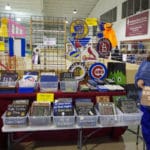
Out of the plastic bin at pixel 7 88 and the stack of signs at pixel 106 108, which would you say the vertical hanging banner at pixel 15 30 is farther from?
the stack of signs at pixel 106 108

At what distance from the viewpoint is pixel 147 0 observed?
888 centimetres

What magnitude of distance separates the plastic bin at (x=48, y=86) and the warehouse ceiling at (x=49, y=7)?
303 inches

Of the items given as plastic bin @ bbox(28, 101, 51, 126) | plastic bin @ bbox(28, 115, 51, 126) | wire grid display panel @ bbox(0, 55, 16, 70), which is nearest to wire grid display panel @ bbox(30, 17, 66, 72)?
wire grid display panel @ bbox(0, 55, 16, 70)

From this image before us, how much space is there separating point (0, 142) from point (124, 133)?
1.77m

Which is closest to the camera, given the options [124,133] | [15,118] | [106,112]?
[15,118]

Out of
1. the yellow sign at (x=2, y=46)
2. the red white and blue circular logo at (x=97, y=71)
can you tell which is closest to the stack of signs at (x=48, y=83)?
the red white and blue circular logo at (x=97, y=71)

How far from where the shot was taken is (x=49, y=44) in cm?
287

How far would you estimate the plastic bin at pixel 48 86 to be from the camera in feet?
8.18

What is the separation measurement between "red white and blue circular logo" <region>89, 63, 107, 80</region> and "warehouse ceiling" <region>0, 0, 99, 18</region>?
738cm

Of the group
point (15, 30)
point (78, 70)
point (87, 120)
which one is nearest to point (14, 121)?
point (87, 120)

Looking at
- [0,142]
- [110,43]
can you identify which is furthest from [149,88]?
[0,142]

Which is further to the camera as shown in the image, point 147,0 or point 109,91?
point 147,0

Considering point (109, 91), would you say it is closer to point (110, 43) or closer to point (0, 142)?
point (110, 43)

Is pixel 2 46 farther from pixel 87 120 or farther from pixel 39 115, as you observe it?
pixel 87 120
